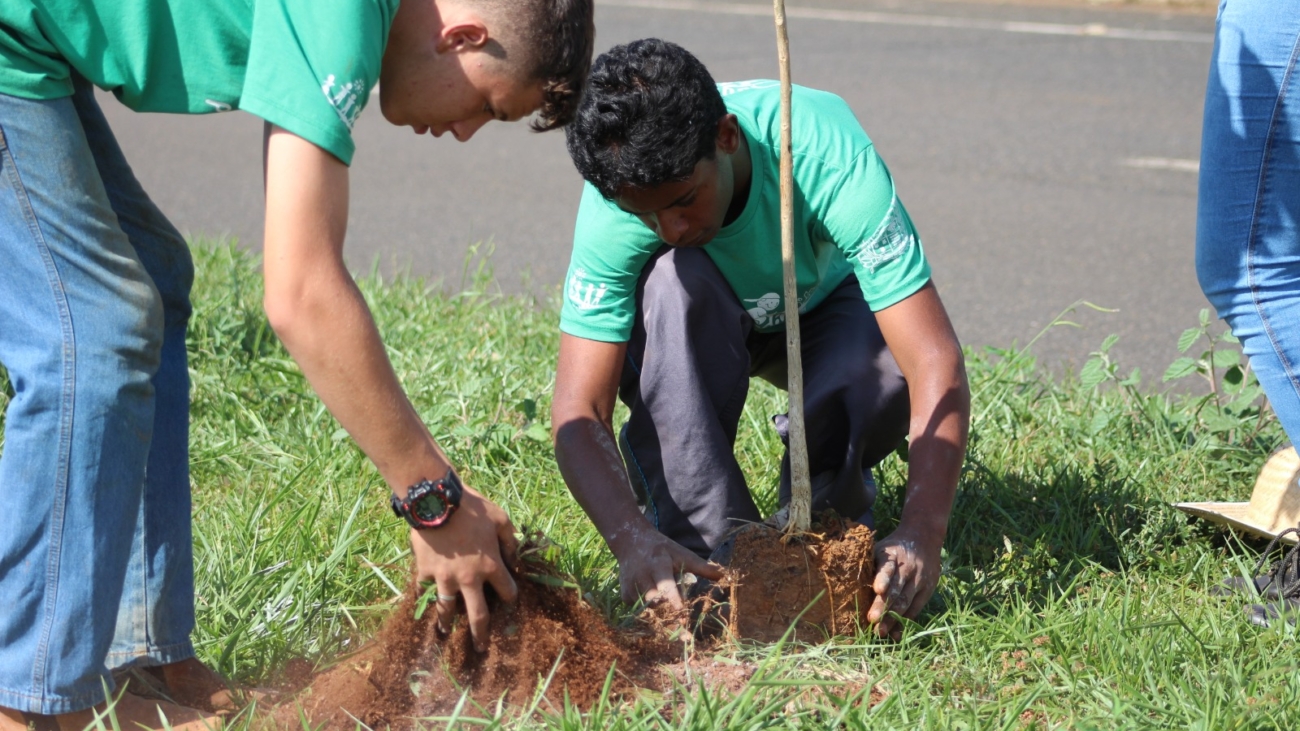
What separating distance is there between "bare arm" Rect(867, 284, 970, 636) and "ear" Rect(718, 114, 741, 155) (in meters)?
0.46

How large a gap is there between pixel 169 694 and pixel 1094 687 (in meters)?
1.62

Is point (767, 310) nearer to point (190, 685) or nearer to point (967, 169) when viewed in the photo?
point (190, 685)

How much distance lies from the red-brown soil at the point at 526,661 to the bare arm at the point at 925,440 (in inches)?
5.0

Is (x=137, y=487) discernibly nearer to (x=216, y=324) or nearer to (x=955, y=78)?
(x=216, y=324)

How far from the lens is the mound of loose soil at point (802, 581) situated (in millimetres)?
2314

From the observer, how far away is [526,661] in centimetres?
214

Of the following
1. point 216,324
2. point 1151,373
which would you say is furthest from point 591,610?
point 1151,373

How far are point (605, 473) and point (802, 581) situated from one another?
49 centimetres

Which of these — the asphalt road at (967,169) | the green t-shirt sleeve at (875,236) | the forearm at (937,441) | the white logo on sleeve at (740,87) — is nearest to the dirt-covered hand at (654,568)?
the forearm at (937,441)

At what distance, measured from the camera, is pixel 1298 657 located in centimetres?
231

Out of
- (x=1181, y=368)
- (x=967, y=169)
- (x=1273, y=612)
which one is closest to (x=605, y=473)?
(x=1273, y=612)

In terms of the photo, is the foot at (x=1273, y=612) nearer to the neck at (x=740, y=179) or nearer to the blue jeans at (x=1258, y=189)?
the blue jeans at (x=1258, y=189)

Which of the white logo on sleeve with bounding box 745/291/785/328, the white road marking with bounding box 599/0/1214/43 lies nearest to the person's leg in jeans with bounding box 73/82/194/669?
the white logo on sleeve with bounding box 745/291/785/328

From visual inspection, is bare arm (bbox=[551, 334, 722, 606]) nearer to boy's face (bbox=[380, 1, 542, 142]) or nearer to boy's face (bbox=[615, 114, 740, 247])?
boy's face (bbox=[615, 114, 740, 247])
